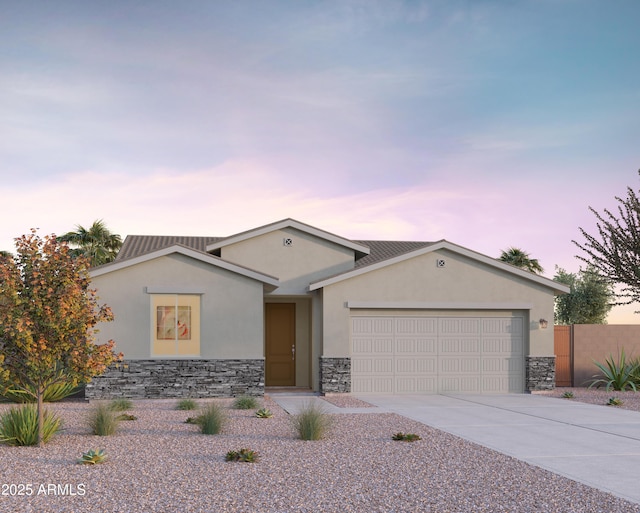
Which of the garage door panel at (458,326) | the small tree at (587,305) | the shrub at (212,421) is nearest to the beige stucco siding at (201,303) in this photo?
the garage door panel at (458,326)

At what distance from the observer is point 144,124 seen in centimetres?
1975

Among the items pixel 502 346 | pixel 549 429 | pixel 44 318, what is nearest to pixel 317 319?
pixel 502 346

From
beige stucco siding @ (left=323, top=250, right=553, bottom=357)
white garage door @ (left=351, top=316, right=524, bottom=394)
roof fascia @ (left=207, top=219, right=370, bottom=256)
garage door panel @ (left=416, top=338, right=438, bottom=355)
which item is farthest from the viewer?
roof fascia @ (left=207, top=219, right=370, bottom=256)

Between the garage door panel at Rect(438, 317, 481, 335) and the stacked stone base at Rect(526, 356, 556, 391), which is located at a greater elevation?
the garage door panel at Rect(438, 317, 481, 335)

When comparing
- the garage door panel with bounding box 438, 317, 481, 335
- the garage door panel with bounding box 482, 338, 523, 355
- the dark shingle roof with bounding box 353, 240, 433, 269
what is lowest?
the garage door panel with bounding box 482, 338, 523, 355

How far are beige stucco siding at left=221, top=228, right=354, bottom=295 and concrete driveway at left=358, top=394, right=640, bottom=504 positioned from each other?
400 centimetres

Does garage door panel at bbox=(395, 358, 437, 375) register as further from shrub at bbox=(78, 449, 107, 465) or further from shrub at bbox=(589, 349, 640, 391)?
shrub at bbox=(78, 449, 107, 465)

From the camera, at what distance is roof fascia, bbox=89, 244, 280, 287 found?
1775 centimetres

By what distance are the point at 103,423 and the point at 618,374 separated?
15308 millimetres

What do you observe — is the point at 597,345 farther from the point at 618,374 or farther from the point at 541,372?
the point at 541,372

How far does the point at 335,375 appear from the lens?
1916cm

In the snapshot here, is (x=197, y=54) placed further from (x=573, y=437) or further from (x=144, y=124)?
(x=573, y=437)

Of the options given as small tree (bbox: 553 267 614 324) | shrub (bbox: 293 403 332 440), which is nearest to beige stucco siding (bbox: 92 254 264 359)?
shrub (bbox: 293 403 332 440)

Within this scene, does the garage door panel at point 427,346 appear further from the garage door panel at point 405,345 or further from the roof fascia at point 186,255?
the roof fascia at point 186,255
